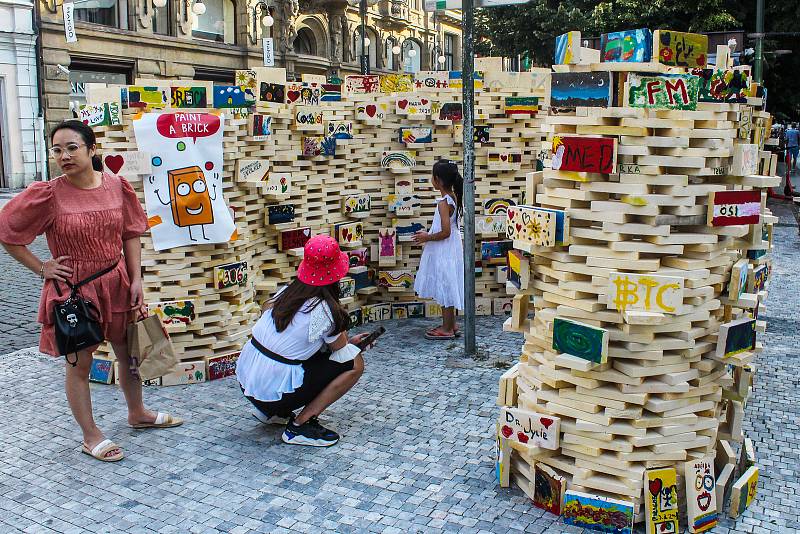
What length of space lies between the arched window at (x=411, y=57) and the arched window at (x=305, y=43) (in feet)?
27.2

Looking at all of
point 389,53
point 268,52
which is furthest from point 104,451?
point 389,53

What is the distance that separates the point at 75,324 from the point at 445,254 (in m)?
3.86

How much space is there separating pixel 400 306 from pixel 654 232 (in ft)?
15.9

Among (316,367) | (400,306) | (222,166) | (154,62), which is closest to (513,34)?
(154,62)

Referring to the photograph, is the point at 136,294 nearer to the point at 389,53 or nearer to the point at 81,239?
the point at 81,239

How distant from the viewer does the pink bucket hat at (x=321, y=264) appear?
482cm

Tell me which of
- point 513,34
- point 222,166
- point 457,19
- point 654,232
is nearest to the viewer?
point 654,232

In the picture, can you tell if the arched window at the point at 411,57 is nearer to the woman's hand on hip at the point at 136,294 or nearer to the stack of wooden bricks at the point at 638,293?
the woman's hand on hip at the point at 136,294

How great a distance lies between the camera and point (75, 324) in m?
4.60

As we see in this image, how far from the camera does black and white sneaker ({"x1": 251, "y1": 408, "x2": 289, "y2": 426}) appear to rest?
5203 millimetres

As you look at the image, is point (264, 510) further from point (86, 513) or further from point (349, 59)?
point (349, 59)

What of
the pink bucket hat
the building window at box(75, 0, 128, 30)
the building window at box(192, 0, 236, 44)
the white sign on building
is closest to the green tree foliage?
the white sign on building

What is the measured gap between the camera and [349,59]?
1271 inches

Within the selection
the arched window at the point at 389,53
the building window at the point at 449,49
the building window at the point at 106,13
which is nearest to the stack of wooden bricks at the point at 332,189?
the building window at the point at 106,13
